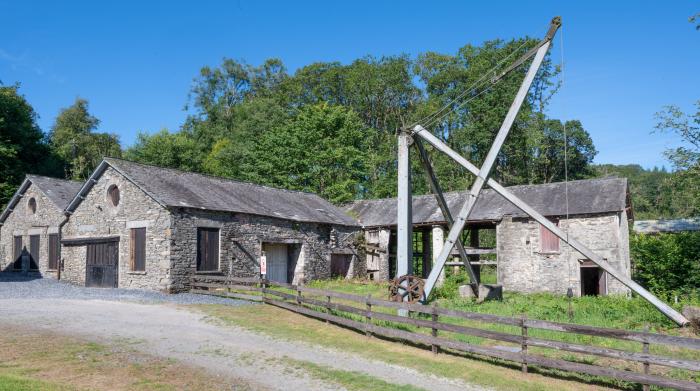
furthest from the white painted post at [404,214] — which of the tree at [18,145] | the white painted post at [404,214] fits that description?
the tree at [18,145]

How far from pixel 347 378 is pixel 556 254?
61.0 ft

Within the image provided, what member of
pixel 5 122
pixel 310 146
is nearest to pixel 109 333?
pixel 310 146

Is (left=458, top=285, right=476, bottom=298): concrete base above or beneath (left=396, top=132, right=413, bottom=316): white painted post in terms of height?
beneath

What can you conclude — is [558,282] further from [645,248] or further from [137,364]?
[137,364]

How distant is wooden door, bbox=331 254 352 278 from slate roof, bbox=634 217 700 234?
17.4 m

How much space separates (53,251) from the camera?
2811 cm

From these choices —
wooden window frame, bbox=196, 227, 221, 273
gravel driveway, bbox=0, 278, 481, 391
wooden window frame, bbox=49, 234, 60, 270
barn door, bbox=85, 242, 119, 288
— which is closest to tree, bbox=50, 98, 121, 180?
wooden window frame, bbox=49, 234, 60, 270

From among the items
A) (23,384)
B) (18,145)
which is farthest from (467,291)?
(18,145)

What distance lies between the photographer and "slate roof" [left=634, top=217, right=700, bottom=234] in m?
30.9

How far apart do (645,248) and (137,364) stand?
73.1 feet

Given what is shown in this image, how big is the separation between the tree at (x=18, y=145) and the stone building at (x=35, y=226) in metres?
7.96

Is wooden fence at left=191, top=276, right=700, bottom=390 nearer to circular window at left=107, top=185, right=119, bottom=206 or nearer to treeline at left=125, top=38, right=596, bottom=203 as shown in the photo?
circular window at left=107, top=185, right=119, bottom=206

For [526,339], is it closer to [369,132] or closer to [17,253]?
[17,253]

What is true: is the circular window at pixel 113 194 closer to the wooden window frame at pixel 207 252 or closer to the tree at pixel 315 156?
the wooden window frame at pixel 207 252
